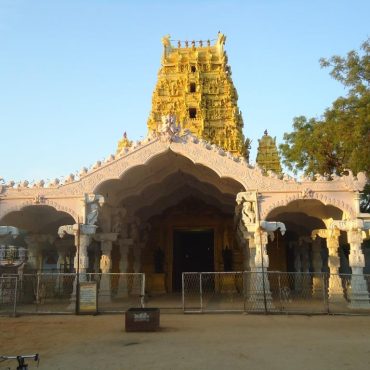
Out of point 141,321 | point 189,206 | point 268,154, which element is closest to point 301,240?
point 189,206

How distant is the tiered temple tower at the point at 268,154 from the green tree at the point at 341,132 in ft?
36.1

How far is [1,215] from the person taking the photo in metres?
16.9

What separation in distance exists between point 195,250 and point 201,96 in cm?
1245

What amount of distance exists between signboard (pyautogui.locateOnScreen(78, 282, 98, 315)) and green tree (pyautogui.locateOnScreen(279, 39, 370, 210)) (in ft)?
46.1

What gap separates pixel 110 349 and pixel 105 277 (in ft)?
35.4

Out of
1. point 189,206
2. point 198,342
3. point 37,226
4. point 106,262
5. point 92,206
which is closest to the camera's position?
point 198,342

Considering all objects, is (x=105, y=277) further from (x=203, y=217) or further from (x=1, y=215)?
(x=203, y=217)

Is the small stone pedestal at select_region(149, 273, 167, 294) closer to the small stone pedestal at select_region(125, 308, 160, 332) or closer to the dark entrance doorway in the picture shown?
the dark entrance doorway

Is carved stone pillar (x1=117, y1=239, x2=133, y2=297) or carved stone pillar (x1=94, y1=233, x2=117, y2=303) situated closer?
carved stone pillar (x1=94, y1=233, x2=117, y2=303)

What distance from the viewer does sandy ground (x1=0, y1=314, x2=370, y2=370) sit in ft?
Answer: 25.4

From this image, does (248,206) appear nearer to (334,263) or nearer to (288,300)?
(288,300)

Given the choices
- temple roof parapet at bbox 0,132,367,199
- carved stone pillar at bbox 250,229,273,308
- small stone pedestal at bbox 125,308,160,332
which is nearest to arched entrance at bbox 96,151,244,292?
temple roof parapet at bbox 0,132,367,199

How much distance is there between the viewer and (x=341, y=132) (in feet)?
69.7

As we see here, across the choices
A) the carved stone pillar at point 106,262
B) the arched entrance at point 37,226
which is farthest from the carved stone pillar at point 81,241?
the arched entrance at point 37,226
